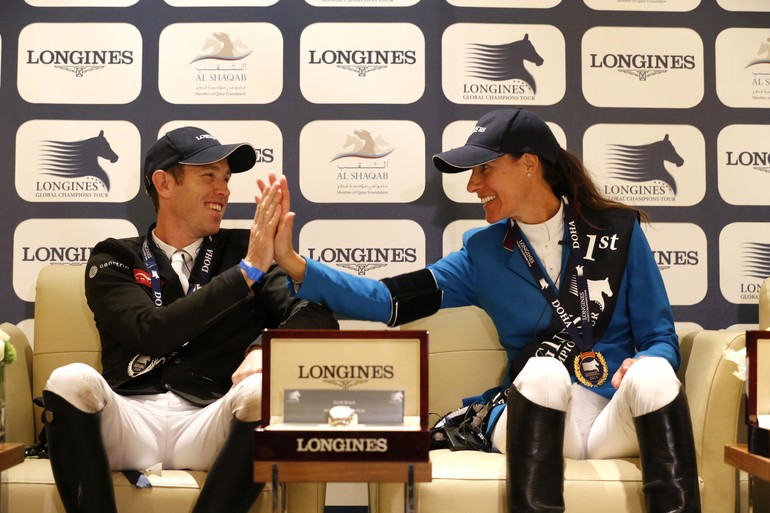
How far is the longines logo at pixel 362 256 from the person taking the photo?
11.2 ft

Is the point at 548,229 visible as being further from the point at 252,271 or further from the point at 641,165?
the point at 252,271

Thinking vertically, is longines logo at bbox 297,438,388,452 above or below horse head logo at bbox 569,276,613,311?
below

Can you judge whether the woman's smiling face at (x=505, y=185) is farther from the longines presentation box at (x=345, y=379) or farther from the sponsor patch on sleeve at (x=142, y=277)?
the sponsor patch on sleeve at (x=142, y=277)

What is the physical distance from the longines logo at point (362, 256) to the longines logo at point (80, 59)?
3.59ft

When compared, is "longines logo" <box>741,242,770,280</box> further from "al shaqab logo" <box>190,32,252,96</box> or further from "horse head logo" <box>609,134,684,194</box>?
"al shaqab logo" <box>190,32,252,96</box>

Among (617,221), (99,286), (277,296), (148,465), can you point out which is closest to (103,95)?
(99,286)

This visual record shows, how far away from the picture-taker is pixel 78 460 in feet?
7.21

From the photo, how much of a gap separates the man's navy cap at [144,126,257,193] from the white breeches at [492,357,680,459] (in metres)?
1.32

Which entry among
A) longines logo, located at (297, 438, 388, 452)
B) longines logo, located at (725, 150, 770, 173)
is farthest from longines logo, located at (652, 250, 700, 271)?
longines logo, located at (297, 438, 388, 452)

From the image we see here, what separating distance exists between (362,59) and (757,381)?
2003 mm

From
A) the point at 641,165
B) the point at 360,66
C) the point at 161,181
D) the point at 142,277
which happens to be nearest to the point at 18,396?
the point at 142,277

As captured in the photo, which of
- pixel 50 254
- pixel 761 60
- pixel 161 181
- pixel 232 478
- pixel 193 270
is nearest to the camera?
pixel 232 478

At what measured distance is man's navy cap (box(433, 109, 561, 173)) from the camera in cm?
273

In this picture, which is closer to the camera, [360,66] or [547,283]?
[547,283]
